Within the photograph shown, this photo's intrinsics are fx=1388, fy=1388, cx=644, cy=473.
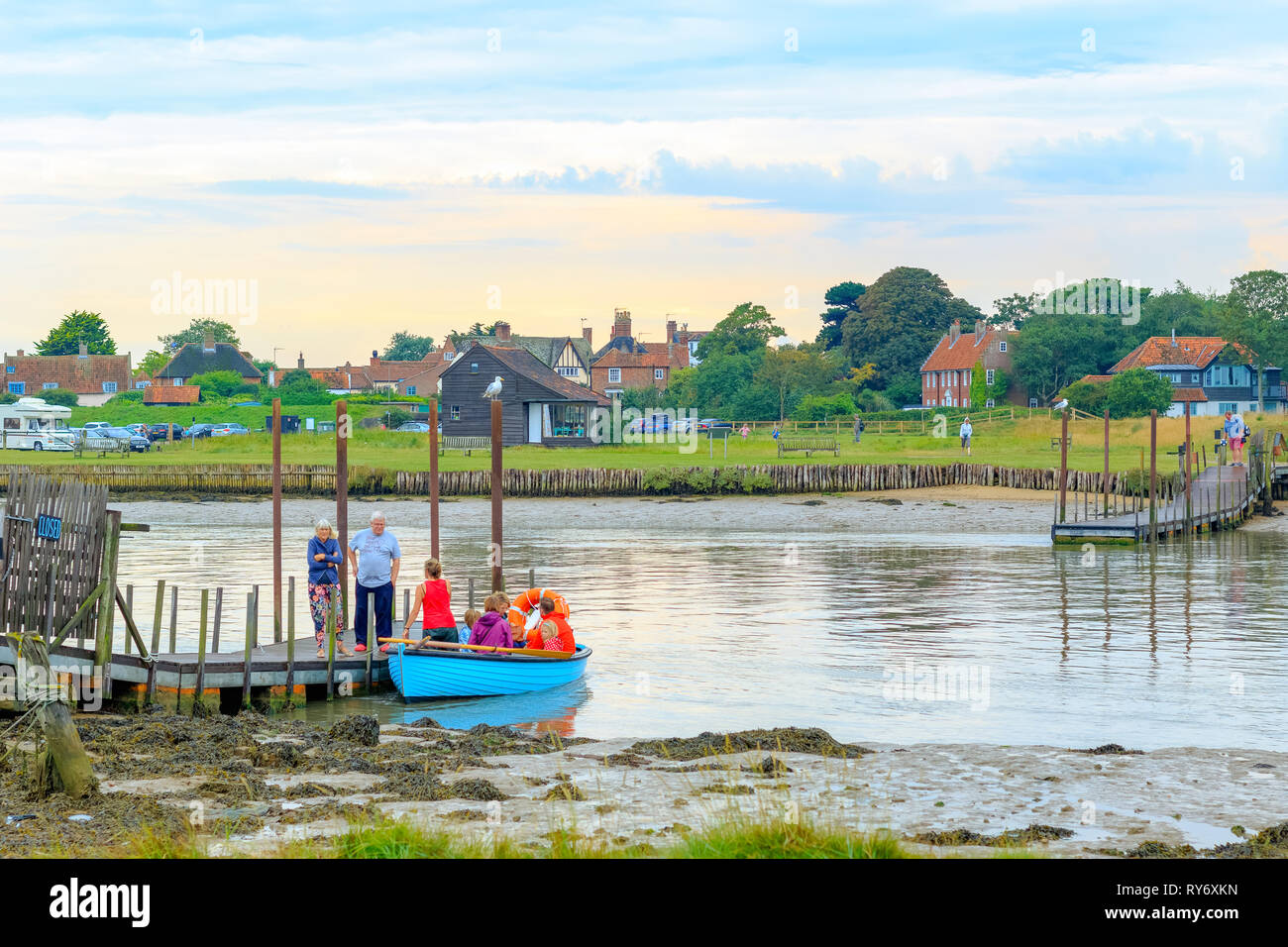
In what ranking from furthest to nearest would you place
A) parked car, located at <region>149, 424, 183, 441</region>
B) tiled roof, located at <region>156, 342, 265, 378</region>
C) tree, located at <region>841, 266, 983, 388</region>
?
tiled roof, located at <region>156, 342, 265, 378</region>
tree, located at <region>841, 266, 983, 388</region>
parked car, located at <region>149, 424, 183, 441</region>

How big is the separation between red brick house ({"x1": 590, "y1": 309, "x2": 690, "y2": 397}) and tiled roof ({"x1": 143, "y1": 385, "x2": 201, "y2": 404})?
131 feet

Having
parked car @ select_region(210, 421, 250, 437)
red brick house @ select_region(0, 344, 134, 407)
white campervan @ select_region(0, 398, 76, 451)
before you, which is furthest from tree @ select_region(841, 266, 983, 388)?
red brick house @ select_region(0, 344, 134, 407)

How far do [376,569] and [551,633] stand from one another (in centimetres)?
256

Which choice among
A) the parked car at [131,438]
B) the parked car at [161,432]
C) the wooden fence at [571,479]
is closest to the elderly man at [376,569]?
the wooden fence at [571,479]

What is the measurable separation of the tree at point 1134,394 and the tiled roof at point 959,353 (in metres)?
24.8

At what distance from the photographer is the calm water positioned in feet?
58.0

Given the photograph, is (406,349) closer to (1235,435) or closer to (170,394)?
(170,394)

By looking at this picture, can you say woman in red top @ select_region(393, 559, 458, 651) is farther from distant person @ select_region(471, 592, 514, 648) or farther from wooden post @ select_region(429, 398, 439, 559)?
wooden post @ select_region(429, 398, 439, 559)

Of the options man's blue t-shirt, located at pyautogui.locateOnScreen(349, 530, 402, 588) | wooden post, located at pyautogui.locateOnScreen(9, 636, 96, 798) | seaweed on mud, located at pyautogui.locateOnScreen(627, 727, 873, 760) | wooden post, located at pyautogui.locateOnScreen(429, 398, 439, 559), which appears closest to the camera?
wooden post, located at pyautogui.locateOnScreen(9, 636, 96, 798)

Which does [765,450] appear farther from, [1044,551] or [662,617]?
[662,617]

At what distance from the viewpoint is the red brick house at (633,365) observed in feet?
470

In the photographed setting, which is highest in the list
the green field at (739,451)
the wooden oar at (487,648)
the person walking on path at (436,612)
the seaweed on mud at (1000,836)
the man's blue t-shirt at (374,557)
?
the green field at (739,451)

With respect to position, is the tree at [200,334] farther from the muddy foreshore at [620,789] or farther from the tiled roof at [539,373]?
the muddy foreshore at [620,789]
